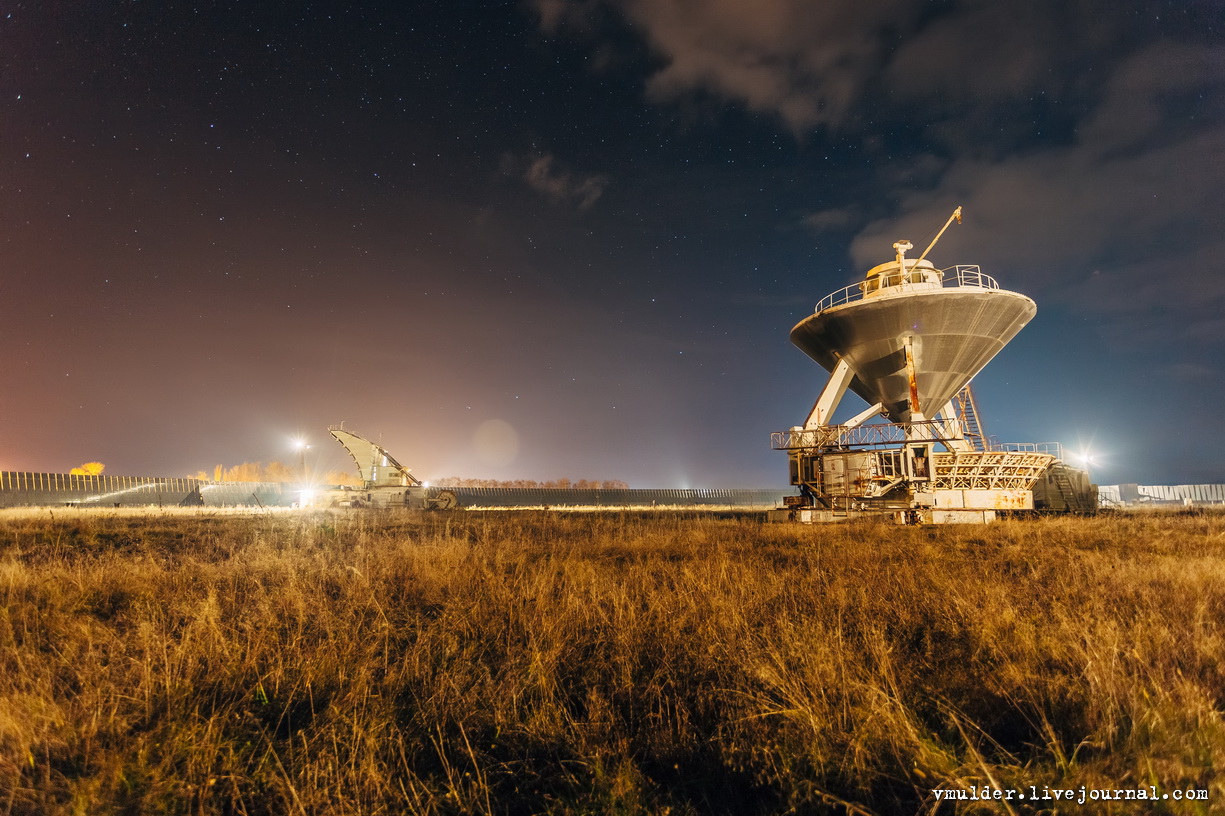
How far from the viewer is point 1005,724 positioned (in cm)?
296

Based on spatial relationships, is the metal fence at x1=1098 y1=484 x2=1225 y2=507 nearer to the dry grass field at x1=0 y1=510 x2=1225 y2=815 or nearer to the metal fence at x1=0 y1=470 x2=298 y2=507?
the dry grass field at x1=0 y1=510 x2=1225 y2=815

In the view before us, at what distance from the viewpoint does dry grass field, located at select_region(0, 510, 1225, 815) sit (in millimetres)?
2340

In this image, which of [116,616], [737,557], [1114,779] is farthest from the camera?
[737,557]

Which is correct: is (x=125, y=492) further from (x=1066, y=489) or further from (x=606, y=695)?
(x=1066, y=489)

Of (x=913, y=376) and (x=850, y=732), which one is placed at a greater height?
(x=913, y=376)

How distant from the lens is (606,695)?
340 cm

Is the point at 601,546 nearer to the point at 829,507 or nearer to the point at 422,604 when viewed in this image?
the point at 422,604

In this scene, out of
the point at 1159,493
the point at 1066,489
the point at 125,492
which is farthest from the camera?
the point at 1159,493

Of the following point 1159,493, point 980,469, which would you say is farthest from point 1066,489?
point 1159,493

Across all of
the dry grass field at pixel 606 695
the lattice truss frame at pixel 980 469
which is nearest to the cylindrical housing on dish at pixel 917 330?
the lattice truss frame at pixel 980 469

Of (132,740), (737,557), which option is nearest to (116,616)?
(132,740)

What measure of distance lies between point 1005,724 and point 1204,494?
8079cm

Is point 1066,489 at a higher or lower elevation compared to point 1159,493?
higher

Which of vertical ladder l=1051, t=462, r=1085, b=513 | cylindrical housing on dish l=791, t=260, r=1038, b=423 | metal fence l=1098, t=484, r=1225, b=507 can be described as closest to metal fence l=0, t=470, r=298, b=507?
cylindrical housing on dish l=791, t=260, r=1038, b=423
